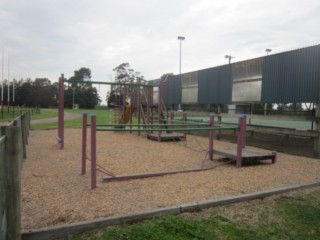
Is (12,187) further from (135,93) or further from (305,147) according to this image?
(135,93)

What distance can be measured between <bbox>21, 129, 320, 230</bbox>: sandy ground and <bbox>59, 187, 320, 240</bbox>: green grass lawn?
36cm

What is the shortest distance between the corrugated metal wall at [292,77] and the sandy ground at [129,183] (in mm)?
2089

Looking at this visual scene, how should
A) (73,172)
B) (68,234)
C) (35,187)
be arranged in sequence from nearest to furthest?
1. (68,234)
2. (35,187)
3. (73,172)

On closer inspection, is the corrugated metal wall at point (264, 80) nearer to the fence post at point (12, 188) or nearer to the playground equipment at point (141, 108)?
the playground equipment at point (141, 108)

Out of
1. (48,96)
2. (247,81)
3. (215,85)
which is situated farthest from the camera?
(48,96)

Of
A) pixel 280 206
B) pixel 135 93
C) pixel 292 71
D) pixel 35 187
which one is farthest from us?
pixel 135 93

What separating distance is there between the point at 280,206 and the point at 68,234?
2.64m

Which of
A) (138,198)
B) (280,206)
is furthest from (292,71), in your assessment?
(138,198)

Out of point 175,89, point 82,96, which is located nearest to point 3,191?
point 175,89

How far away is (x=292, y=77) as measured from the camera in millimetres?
8391

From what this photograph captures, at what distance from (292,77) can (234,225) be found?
673 cm

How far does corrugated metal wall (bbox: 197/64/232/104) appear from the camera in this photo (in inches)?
449

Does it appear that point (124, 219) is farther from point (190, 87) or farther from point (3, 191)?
point (190, 87)

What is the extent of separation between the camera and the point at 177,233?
2754mm
